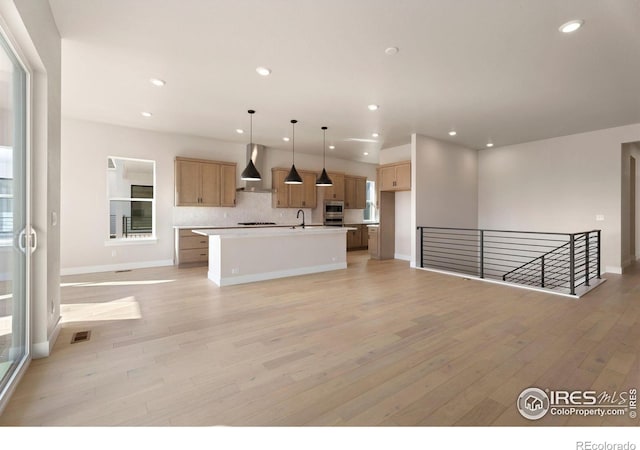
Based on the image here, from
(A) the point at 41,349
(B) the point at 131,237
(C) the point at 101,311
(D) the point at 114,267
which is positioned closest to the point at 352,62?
(A) the point at 41,349

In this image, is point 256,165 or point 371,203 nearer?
point 256,165

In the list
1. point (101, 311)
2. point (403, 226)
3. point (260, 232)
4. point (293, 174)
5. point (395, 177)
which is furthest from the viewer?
point (403, 226)

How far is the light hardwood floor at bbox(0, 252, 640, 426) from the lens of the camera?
1743 mm

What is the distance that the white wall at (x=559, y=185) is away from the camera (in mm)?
5871

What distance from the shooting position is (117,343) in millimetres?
2678

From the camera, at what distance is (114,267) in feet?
19.6

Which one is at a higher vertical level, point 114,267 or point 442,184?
point 442,184

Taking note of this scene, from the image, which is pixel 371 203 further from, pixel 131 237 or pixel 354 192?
pixel 131 237

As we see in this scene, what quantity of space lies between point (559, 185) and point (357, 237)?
5152 millimetres

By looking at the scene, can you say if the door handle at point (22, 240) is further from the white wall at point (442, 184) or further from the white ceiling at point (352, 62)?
the white wall at point (442, 184)

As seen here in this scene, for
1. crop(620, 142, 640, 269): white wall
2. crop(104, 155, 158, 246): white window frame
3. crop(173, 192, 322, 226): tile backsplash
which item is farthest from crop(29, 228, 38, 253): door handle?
crop(620, 142, 640, 269): white wall

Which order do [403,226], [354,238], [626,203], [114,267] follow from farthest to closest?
[354,238] < [403,226] < [626,203] < [114,267]

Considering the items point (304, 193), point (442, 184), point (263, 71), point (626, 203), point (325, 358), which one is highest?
point (263, 71)

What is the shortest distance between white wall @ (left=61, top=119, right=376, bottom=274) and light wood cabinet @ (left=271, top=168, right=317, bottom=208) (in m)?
0.91
